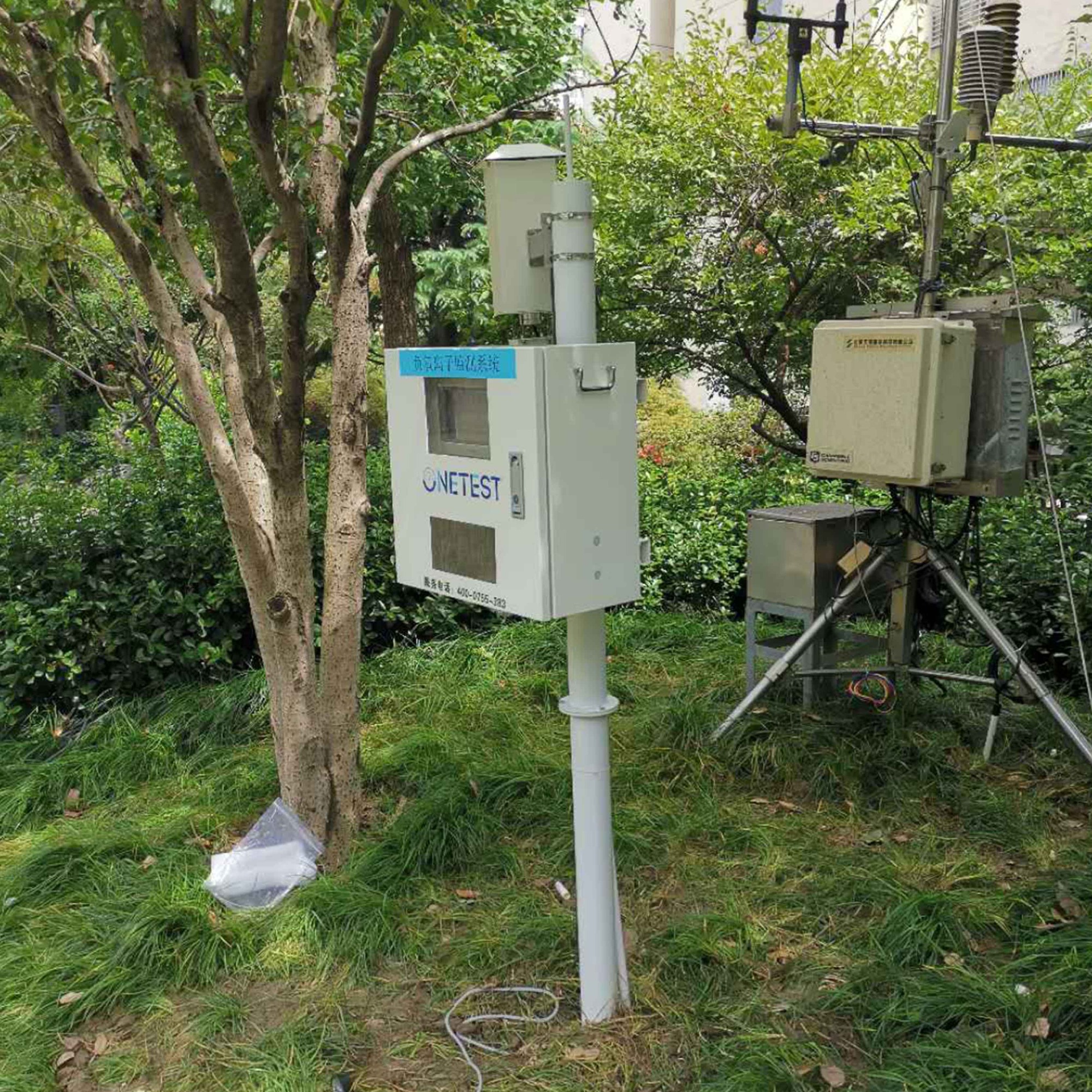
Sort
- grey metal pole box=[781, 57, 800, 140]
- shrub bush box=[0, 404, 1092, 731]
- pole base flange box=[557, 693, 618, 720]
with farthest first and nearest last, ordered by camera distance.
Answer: shrub bush box=[0, 404, 1092, 731] → grey metal pole box=[781, 57, 800, 140] → pole base flange box=[557, 693, 618, 720]

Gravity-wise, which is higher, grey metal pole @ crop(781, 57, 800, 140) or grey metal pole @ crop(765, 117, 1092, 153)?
grey metal pole @ crop(781, 57, 800, 140)

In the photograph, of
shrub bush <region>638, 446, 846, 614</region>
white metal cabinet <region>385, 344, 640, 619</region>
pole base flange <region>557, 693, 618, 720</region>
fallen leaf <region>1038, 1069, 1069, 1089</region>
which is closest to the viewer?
fallen leaf <region>1038, 1069, 1069, 1089</region>

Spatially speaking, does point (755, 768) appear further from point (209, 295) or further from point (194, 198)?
point (194, 198)

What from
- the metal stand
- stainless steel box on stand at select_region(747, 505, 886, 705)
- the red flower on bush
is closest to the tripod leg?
stainless steel box on stand at select_region(747, 505, 886, 705)

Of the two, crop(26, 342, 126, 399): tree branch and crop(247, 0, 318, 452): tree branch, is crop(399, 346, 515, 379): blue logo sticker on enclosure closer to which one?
crop(247, 0, 318, 452): tree branch

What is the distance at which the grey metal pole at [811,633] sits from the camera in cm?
446

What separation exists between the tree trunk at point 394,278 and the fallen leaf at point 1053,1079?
20.5ft

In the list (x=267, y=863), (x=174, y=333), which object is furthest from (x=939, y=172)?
(x=267, y=863)

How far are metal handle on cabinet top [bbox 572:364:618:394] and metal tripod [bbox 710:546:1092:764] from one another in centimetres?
209

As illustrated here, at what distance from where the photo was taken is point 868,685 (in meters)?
4.61

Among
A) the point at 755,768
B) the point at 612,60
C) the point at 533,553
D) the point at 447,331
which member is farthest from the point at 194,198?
the point at 447,331

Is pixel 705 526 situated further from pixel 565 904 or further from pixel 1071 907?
pixel 1071 907

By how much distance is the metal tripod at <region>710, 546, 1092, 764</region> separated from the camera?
13.5ft

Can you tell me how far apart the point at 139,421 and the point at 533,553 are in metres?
7.05
